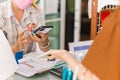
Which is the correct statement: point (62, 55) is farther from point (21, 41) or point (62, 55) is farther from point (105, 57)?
point (21, 41)

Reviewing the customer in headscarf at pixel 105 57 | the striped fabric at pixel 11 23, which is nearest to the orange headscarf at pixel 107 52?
the customer in headscarf at pixel 105 57

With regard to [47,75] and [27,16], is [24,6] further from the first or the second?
[47,75]

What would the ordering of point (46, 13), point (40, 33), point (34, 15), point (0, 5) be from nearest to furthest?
1. point (40, 33)
2. point (0, 5)
3. point (34, 15)
4. point (46, 13)

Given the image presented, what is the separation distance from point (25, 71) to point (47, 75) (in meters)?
0.11

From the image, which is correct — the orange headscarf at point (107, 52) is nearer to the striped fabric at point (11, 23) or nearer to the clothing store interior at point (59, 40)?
the clothing store interior at point (59, 40)

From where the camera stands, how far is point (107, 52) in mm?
544

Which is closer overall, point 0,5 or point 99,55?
point 99,55

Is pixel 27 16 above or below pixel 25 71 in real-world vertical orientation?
above

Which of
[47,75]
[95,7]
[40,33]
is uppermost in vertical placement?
[95,7]

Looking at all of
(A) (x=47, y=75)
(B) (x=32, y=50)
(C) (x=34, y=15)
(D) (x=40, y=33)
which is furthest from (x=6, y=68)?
(C) (x=34, y=15)

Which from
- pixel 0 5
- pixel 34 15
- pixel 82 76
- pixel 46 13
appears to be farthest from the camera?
pixel 46 13

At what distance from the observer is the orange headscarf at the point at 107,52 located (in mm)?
515

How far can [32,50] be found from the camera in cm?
154

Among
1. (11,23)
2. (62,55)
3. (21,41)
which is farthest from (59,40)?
(62,55)
